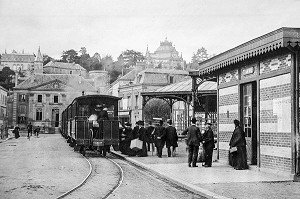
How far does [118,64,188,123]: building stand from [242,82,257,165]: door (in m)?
41.1

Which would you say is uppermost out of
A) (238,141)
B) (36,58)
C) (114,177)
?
(36,58)

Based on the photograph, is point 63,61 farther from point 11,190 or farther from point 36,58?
point 11,190

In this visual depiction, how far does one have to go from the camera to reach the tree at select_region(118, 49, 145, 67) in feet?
337

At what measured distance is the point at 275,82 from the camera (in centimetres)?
1123

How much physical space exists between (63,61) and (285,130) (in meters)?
106

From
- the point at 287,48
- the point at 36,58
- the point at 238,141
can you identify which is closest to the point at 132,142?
the point at 238,141

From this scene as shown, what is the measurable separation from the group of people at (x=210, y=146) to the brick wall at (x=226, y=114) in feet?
2.21

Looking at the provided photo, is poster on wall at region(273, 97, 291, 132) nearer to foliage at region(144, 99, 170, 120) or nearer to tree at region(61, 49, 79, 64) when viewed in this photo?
foliage at region(144, 99, 170, 120)

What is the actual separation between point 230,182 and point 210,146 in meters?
3.69

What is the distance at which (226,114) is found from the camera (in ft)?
47.0

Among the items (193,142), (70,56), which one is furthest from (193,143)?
(70,56)

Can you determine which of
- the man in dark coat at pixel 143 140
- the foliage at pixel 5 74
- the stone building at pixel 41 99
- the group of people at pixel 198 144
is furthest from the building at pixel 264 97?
the stone building at pixel 41 99

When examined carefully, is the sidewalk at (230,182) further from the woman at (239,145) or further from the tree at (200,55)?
the tree at (200,55)

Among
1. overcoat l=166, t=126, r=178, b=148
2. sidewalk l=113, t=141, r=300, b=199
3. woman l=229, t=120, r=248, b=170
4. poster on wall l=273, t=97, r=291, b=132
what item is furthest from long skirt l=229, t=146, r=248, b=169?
overcoat l=166, t=126, r=178, b=148
